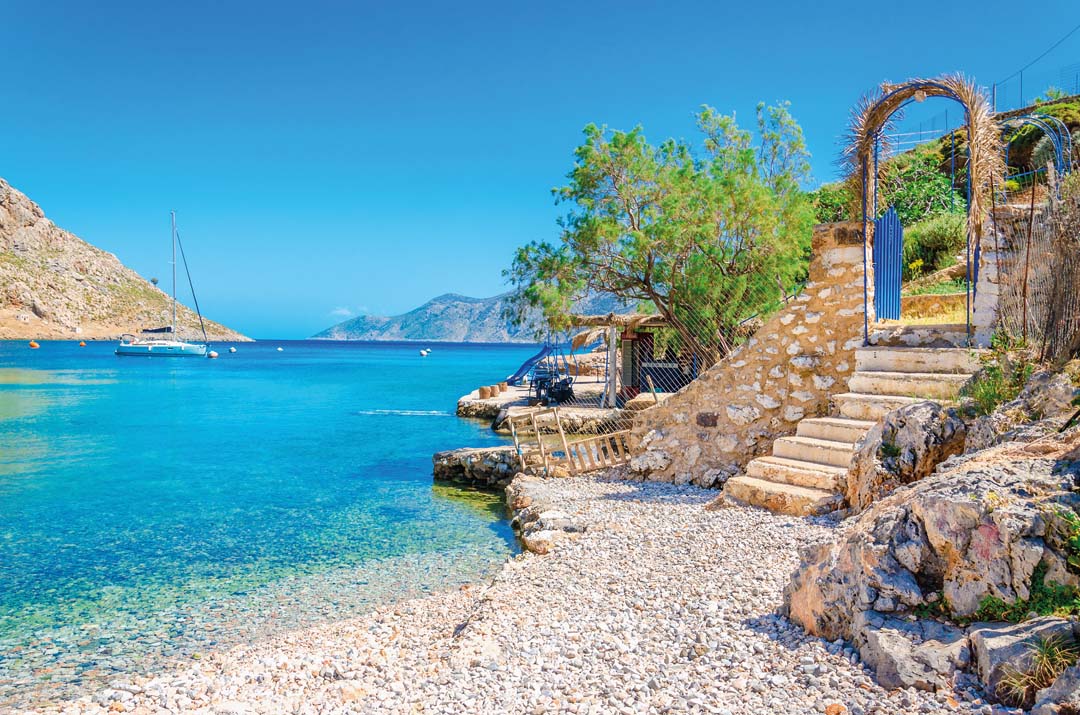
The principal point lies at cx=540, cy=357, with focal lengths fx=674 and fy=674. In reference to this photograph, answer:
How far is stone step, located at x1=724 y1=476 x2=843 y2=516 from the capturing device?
703 cm

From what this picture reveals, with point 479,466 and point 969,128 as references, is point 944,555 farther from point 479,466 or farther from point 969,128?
point 479,466

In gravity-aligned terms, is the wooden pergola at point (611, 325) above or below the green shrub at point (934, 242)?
below

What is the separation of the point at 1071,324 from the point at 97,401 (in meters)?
40.3

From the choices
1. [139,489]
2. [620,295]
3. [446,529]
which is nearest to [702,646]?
[446,529]

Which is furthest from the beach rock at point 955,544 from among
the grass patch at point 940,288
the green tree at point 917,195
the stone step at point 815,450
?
the green tree at point 917,195

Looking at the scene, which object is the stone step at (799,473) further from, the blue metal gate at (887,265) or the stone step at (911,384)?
the blue metal gate at (887,265)

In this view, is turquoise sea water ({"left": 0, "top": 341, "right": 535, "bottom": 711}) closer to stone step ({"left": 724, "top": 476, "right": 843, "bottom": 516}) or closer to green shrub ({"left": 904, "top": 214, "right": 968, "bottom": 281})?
stone step ({"left": 724, "top": 476, "right": 843, "bottom": 516})

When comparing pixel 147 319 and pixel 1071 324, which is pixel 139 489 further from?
pixel 147 319

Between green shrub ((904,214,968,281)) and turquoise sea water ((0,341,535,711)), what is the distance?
13990 mm

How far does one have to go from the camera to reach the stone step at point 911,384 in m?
6.81

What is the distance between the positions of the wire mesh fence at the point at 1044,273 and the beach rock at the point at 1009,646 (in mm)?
2913

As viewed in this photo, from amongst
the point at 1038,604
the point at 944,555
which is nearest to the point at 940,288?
the point at 944,555

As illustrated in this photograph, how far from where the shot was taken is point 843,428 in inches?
300

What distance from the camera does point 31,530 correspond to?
39.4ft
